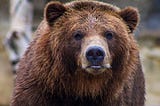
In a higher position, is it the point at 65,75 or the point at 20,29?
the point at 20,29

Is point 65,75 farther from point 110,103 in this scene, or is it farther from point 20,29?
point 20,29

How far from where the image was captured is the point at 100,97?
6.98m

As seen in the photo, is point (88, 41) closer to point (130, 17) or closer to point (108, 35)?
point (108, 35)

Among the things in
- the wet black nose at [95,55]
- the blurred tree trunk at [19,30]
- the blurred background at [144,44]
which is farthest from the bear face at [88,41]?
the blurred background at [144,44]

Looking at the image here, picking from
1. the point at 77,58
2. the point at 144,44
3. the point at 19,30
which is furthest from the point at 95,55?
the point at 144,44

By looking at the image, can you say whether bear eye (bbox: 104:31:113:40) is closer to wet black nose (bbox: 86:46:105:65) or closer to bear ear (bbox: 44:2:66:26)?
wet black nose (bbox: 86:46:105:65)

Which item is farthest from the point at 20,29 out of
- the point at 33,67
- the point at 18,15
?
the point at 33,67

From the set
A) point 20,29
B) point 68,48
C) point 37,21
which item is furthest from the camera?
point 37,21

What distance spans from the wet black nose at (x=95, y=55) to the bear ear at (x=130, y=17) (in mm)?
759

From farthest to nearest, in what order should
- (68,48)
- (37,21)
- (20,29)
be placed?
(37,21) < (20,29) < (68,48)

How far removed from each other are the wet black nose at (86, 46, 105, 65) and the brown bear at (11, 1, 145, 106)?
6.2 inches

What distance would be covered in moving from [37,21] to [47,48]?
8.52 meters

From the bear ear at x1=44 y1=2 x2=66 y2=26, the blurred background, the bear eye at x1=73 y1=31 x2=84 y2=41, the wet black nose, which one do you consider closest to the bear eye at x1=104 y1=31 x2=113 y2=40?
the bear eye at x1=73 y1=31 x2=84 y2=41

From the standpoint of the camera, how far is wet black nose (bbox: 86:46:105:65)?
6379 mm
